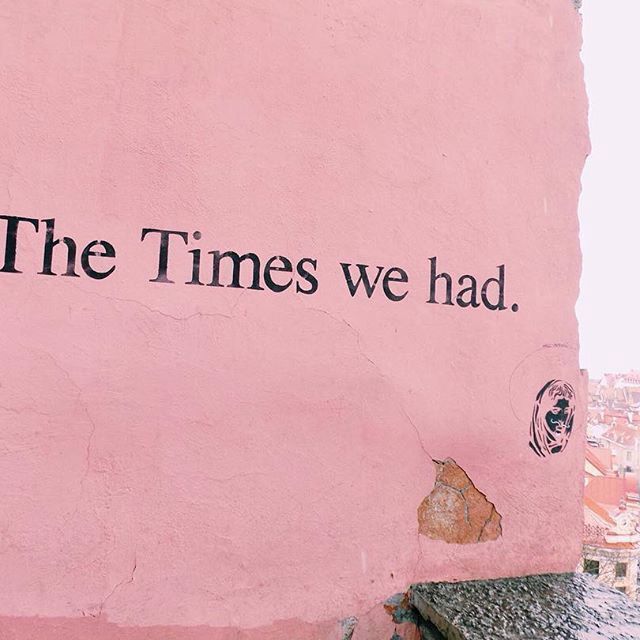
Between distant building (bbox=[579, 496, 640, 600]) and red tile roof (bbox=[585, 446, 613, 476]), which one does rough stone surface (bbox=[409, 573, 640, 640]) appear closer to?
distant building (bbox=[579, 496, 640, 600])

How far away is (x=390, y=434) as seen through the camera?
179cm

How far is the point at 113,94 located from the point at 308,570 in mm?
1484

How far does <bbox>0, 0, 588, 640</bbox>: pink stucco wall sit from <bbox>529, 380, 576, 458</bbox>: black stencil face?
0.03 m

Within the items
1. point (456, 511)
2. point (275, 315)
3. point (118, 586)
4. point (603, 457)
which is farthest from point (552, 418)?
point (603, 457)

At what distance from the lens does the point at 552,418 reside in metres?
1.97

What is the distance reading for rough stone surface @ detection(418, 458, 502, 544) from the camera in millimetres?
1817

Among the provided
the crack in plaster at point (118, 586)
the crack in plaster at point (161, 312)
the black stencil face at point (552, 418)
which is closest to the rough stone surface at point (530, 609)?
the black stencil face at point (552, 418)

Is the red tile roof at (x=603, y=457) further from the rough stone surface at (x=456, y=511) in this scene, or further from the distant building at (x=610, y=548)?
the rough stone surface at (x=456, y=511)

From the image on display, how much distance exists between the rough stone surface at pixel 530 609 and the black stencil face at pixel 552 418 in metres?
0.43

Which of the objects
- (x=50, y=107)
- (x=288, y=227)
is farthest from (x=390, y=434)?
(x=50, y=107)

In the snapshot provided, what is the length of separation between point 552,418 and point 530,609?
0.62m

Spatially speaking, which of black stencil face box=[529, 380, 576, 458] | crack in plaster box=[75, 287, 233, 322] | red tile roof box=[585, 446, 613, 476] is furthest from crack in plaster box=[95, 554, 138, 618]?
red tile roof box=[585, 446, 613, 476]

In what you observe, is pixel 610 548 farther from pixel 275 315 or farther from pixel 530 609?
pixel 275 315

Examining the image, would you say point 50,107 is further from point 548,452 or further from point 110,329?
point 548,452
